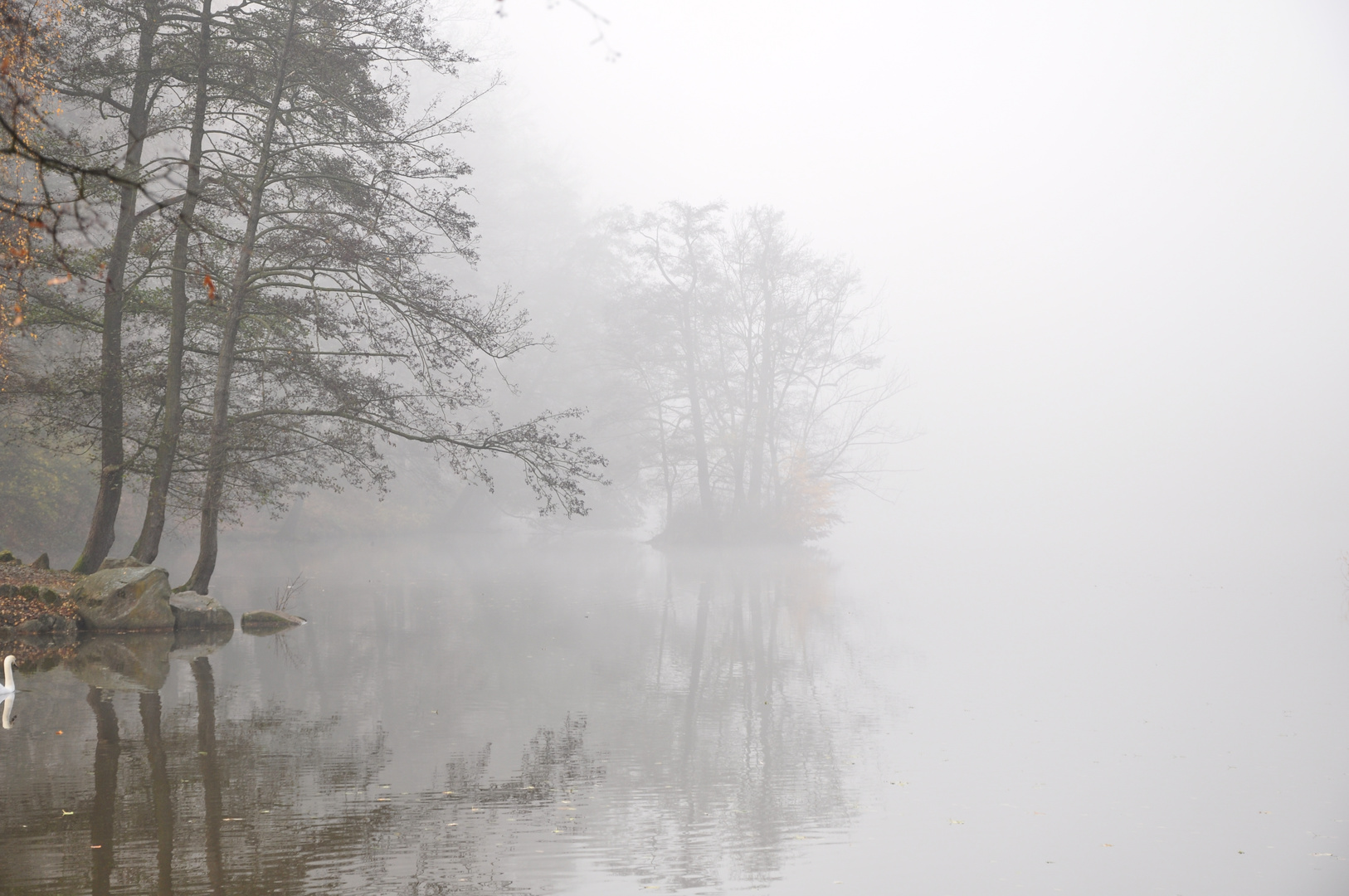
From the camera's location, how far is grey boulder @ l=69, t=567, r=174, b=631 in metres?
13.0

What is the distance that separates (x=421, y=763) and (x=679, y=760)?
2.13 m

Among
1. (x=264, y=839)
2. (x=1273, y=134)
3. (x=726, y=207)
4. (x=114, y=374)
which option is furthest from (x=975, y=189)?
(x=264, y=839)

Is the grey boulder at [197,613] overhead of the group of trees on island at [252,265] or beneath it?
beneath

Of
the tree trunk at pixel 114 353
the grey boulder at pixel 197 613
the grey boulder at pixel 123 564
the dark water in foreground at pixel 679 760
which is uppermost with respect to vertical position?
the tree trunk at pixel 114 353

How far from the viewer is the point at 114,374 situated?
46.7ft

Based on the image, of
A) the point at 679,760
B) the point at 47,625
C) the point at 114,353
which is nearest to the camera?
the point at 679,760

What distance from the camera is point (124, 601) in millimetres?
13141

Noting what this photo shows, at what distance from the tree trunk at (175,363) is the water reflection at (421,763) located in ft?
8.12

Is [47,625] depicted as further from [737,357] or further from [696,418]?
[737,357]

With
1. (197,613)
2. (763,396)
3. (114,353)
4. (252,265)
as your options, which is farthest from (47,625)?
(763,396)

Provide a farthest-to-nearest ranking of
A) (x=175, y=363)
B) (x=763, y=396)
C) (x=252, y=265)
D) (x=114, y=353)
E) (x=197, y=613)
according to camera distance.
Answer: (x=763, y=396)
(x=252, y=265)
(x=175, y=363)
(x=114, y=353)
(x=197, y=613)

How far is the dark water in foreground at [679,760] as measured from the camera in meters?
5.81

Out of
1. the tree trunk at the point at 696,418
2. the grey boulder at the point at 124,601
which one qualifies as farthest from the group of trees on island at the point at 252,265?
the tree trunk at the point at 696,418

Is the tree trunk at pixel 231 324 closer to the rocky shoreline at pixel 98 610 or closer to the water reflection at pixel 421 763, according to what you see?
the rocky shoreline at pixel 98 610
